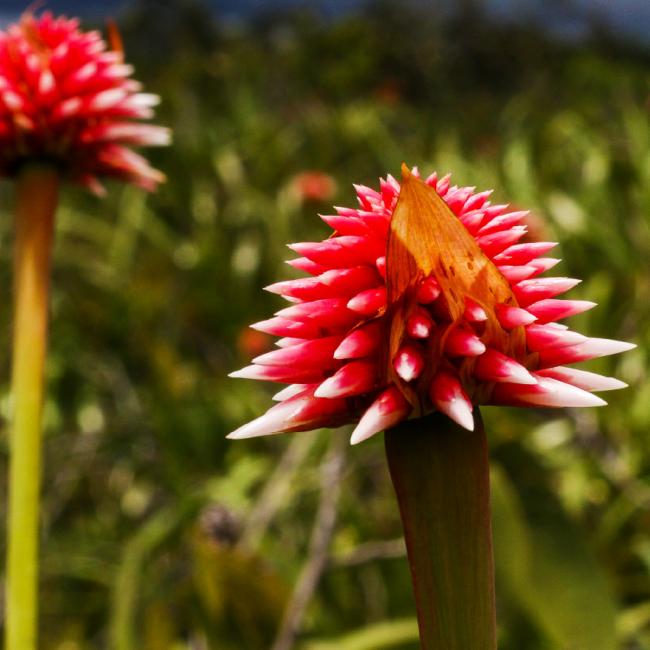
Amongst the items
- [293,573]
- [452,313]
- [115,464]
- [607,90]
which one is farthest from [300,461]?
[607,90]

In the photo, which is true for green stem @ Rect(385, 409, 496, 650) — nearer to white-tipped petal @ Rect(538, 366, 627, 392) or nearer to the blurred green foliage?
white-tipped petal @ Rect(538, 366, 627, 392)

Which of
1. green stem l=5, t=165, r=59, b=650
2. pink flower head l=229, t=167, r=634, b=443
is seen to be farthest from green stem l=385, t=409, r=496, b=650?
green stem l=5, t=165, r=59, b=650

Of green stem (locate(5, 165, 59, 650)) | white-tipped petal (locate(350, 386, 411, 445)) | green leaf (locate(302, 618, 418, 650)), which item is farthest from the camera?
green leaf (locate(302, 618, 418, 650))

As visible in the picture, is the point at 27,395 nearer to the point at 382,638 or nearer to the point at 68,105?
the point at 68,105

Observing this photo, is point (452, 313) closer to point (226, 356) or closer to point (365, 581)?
point (365, 581)

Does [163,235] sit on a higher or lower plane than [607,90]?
lower

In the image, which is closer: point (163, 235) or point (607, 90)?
point (163, 235)

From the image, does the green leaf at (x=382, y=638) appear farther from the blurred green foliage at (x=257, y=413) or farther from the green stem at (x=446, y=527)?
the green stem at (x=446, y=527)

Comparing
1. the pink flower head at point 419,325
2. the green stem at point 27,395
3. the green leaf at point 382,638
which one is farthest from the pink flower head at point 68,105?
the green leaf at point 382,638
